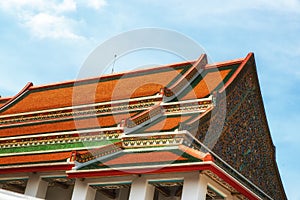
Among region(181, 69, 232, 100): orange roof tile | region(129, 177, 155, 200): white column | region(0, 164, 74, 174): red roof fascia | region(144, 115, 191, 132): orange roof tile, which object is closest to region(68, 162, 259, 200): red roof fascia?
region(129, 177, 155, 200): white column

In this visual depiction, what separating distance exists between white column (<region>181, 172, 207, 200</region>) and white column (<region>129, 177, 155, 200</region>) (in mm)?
867

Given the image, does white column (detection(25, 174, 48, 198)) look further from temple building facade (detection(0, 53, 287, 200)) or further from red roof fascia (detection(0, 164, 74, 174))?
red roof fascia (detection(0, 164, 74, 174))

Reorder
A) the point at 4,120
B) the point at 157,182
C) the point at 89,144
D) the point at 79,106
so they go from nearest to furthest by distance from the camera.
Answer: the point at 157,182 → the point at 89,144 → the point at 79,106 → the point at 4,120

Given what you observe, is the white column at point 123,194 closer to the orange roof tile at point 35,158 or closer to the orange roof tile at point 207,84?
the orange roof tile at point 35,158

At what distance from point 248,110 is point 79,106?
506 centimetres

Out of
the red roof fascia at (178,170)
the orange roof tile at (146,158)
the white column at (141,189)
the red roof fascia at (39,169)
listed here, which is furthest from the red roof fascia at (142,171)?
the red roof fascia at (39,169)

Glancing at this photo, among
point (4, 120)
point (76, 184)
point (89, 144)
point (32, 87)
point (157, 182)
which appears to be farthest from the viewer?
point (32, 87)

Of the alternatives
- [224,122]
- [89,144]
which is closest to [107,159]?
[89,144]

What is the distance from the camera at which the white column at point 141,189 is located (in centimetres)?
1180

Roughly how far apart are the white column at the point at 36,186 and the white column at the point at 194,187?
14.0 feet

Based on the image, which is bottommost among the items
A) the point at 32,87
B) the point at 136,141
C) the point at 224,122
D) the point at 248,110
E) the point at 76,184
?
the point at 76,184

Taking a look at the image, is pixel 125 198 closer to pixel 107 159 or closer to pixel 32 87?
pixel 107 159

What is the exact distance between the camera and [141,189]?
1187 cm

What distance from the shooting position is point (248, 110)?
1440 centimetres
